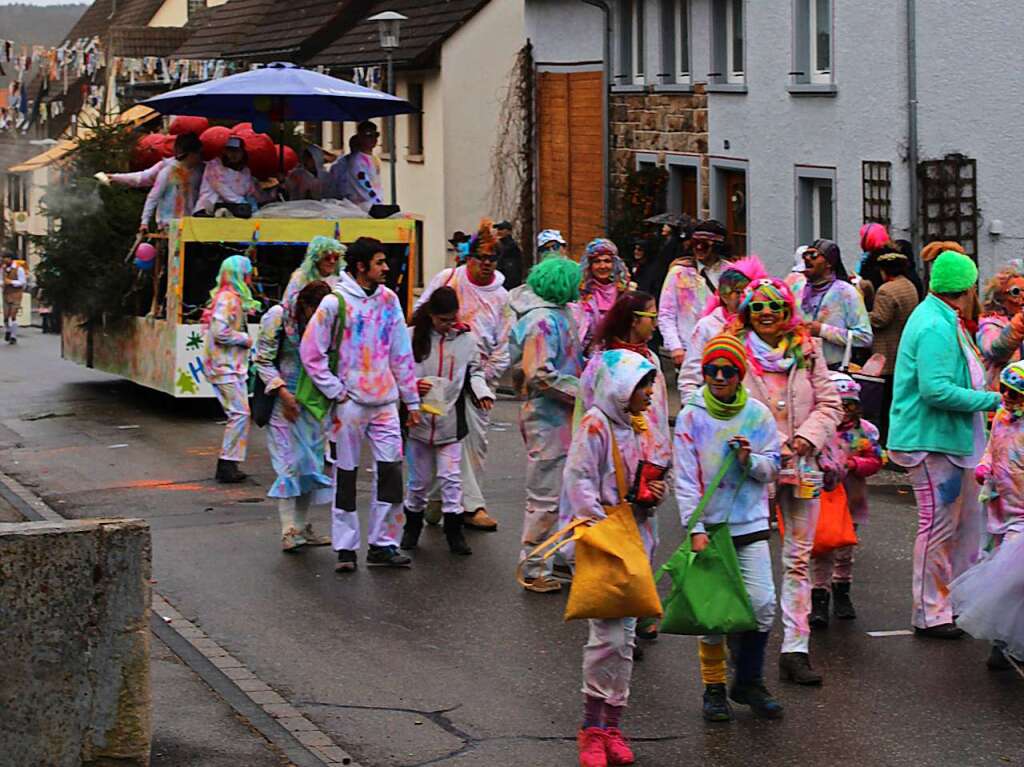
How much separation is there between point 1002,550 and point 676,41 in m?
18.9

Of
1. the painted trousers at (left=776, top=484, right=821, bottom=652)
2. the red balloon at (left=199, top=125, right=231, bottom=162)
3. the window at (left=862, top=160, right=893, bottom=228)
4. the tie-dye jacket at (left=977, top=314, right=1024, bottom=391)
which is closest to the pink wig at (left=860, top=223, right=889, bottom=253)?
the tie-dye jacket at (left=977, top=314, right=1024, bottom=391)

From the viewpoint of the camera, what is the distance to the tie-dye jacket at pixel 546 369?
32.9 ft

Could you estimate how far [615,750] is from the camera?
7.07 m

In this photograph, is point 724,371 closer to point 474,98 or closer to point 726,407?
point 726,407

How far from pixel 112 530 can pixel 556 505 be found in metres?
3.71

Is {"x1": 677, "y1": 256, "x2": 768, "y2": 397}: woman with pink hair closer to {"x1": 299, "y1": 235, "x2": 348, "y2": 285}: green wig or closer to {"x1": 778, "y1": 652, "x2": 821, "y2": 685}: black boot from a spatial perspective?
{"x1": 299, "y1": 235, "x2": 348, "y2": 285}: green wig

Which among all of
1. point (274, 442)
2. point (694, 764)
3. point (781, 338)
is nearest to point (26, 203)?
point (274, 442)

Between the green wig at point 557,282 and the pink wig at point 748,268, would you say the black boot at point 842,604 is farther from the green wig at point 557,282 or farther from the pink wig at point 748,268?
the green wig at point 557,282

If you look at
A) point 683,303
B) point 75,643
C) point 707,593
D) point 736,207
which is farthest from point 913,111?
point 75,643

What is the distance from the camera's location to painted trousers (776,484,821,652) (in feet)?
26.8

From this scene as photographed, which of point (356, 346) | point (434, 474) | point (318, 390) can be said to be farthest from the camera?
point (434, 474)

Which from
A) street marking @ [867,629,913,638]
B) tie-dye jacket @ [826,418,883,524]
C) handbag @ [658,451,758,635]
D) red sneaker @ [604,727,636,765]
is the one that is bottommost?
red sneaker @ [604,727,636,765]

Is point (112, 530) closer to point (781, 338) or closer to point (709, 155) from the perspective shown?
point (781, 338)

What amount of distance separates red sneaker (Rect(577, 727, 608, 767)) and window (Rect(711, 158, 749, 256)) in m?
18.0
